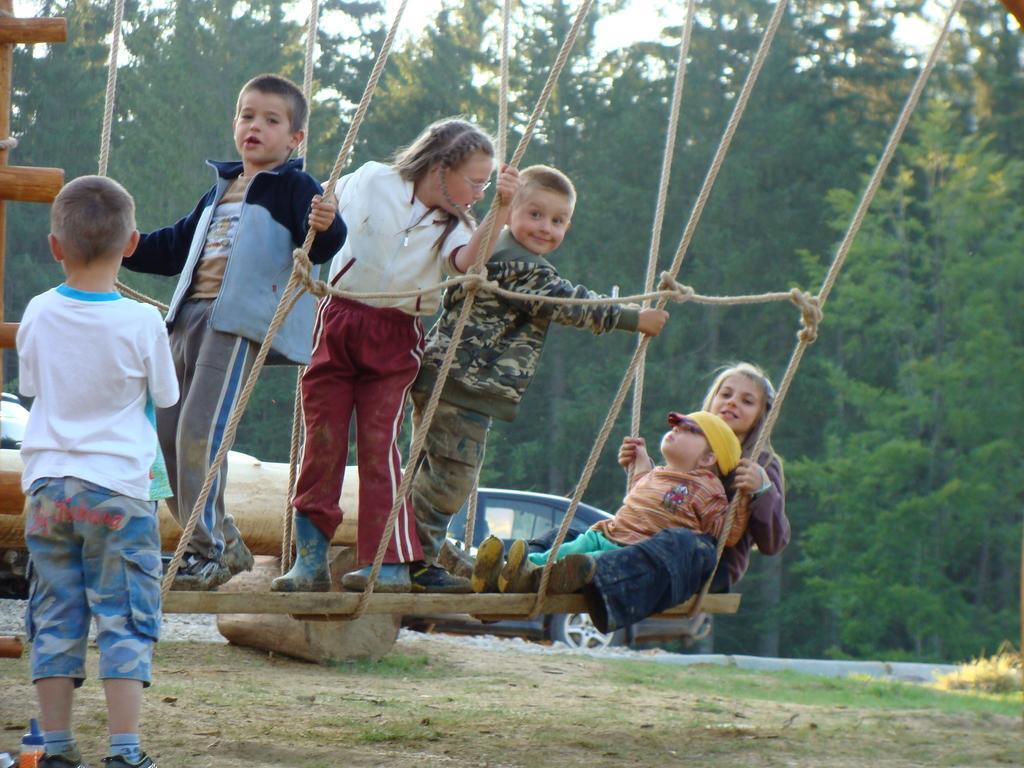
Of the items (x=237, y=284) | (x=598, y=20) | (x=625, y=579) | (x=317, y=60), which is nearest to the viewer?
(x=237, y=284)

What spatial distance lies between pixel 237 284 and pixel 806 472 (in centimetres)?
2265

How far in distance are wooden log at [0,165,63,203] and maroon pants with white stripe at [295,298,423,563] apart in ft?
2.52

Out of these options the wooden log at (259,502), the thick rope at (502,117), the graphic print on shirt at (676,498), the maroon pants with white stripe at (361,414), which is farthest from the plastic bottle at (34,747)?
the wooden log at (259,502)

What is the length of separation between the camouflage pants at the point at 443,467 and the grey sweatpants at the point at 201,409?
588 millimetres

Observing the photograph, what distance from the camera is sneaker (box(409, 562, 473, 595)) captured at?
13.4ft

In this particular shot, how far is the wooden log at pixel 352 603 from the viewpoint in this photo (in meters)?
3.63

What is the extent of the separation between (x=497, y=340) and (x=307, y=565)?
800mm

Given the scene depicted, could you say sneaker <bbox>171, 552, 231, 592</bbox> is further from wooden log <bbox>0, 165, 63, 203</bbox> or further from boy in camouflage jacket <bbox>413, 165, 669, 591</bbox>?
wooden log <bbox>0, 165, 63, 203</bbox>

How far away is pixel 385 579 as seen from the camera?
399 centimetres

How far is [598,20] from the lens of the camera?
1244 inches

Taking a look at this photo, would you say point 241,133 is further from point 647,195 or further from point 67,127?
point 647,195

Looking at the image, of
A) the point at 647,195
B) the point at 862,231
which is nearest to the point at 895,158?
the point at 862,231

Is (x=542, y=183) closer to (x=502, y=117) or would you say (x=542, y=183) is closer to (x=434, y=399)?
(x=502, y=117)

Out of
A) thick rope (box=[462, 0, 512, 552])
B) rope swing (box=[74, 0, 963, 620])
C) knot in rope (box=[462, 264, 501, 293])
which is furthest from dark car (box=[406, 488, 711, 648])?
knot in rope (box=[462, 264, 501, 293])
